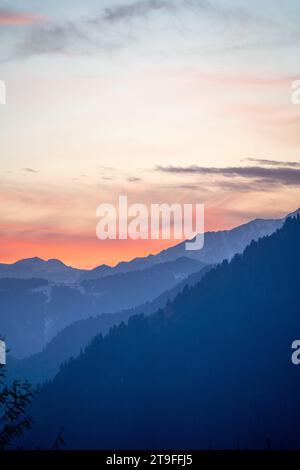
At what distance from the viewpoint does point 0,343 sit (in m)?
33.4

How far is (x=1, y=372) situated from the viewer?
31141 millimetres
